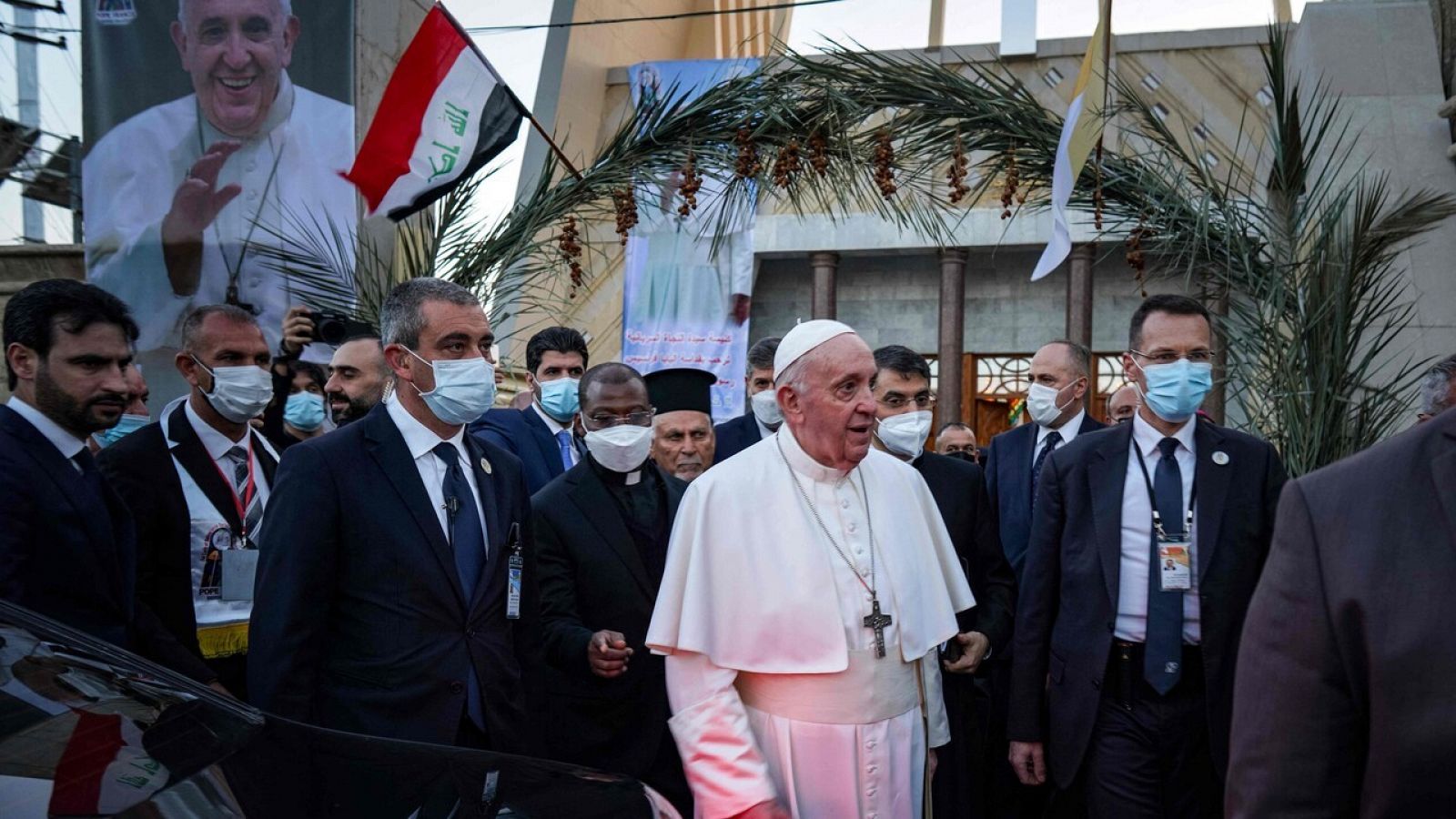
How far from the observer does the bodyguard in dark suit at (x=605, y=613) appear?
172 inches

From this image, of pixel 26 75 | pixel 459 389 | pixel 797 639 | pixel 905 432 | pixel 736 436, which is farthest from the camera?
pixel 26 75

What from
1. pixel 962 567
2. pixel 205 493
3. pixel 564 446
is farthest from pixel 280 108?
pixel 962 567

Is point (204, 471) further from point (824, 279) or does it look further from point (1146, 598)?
point (824, 279)

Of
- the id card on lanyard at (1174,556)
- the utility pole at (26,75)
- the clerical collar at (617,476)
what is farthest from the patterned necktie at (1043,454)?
the utility pole at (26,75)

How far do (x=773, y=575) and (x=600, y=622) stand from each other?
1313 mm

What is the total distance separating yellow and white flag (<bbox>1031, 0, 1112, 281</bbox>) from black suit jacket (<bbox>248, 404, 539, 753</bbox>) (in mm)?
3610

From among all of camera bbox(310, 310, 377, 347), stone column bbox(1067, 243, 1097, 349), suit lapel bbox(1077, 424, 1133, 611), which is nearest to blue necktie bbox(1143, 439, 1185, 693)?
suit lapel bbox(1077, 424, 1133, 611)

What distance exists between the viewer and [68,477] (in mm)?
3408

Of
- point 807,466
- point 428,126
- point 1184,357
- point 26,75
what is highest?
point 26,75

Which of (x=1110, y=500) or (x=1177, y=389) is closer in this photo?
(x=1110, y=500)

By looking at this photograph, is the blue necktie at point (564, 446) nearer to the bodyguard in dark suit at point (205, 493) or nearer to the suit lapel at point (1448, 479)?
the bodyguard in dark suit at point (205, 493)

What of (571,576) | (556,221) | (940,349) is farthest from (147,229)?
(940,349)

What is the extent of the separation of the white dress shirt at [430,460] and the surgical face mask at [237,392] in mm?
1167

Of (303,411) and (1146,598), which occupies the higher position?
(303,411)
